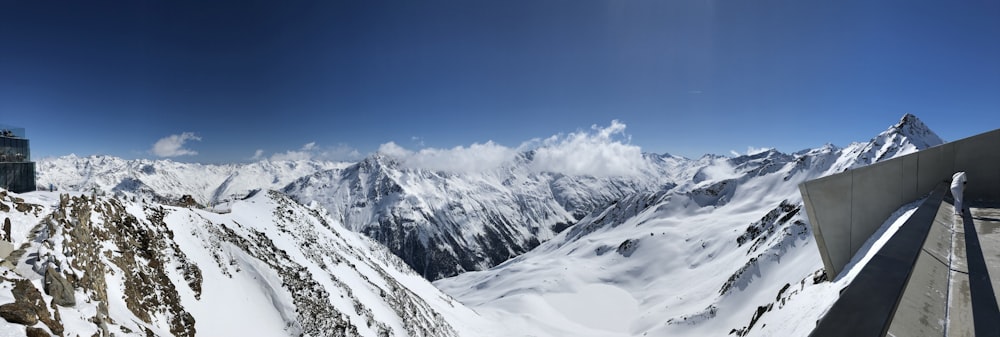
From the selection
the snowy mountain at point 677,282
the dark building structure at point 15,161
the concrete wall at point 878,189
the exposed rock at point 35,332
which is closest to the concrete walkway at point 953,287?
the snowy mountain at point 677,282

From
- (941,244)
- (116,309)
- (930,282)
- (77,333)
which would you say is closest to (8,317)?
(77,333)

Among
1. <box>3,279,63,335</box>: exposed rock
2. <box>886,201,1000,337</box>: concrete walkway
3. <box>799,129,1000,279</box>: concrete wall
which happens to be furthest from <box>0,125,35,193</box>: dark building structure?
<box>799,129,1000,279</box>: concrete wall

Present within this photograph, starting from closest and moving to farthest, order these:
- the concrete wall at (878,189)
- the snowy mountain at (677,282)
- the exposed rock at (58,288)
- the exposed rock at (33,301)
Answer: the exposed rock at (33,301) < the concrete wall at (878,189) < the exposed rock at (58,288) < the snowy mountain at (677,282)

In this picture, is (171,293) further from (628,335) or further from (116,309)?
(628,335)

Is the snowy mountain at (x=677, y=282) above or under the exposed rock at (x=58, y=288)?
under

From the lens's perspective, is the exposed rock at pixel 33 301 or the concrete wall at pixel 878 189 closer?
the exposed rock at pixel 33 301

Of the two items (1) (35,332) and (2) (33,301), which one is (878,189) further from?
(2) (33,301)

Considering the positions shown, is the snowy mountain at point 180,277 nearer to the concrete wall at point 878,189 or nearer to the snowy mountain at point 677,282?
the concrete wall at point 878,189
